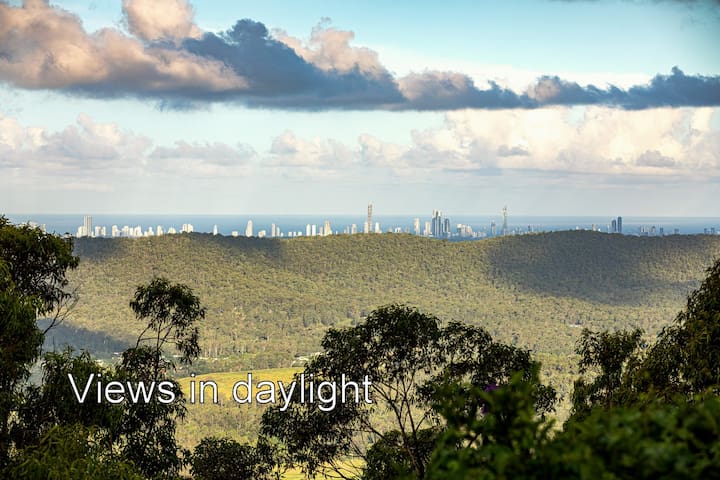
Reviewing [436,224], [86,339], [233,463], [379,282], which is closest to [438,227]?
[436,224]

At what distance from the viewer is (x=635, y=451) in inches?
68.7

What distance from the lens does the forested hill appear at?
68.0m

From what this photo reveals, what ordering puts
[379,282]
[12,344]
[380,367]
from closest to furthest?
[12,344] → [380,367] → [379,282]

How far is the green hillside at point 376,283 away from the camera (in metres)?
67.4

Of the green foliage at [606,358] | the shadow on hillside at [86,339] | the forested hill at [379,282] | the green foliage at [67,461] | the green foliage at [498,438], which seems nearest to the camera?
the green foliage at [498,438]

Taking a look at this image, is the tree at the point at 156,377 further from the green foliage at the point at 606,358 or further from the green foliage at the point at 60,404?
the green foliage at the point at 606,358

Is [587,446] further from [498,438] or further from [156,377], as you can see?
[156,377]

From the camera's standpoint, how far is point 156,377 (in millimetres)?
8656

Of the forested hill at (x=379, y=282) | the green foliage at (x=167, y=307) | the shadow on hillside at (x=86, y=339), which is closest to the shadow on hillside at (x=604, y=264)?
the forested hill at (x=379, y=282)

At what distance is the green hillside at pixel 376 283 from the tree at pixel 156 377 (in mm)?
50368

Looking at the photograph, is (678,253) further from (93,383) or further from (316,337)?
(93,383)

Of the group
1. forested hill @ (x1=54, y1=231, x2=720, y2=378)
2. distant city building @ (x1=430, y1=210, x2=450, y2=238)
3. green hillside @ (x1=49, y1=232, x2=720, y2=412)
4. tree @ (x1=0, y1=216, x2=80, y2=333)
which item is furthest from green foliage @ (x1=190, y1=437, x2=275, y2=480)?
distant city building @ (x1=430, y1=210, x2=450, y2=238)

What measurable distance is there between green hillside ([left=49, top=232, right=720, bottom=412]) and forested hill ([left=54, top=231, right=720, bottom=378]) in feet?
0.50

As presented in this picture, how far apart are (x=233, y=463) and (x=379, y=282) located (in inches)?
3001
